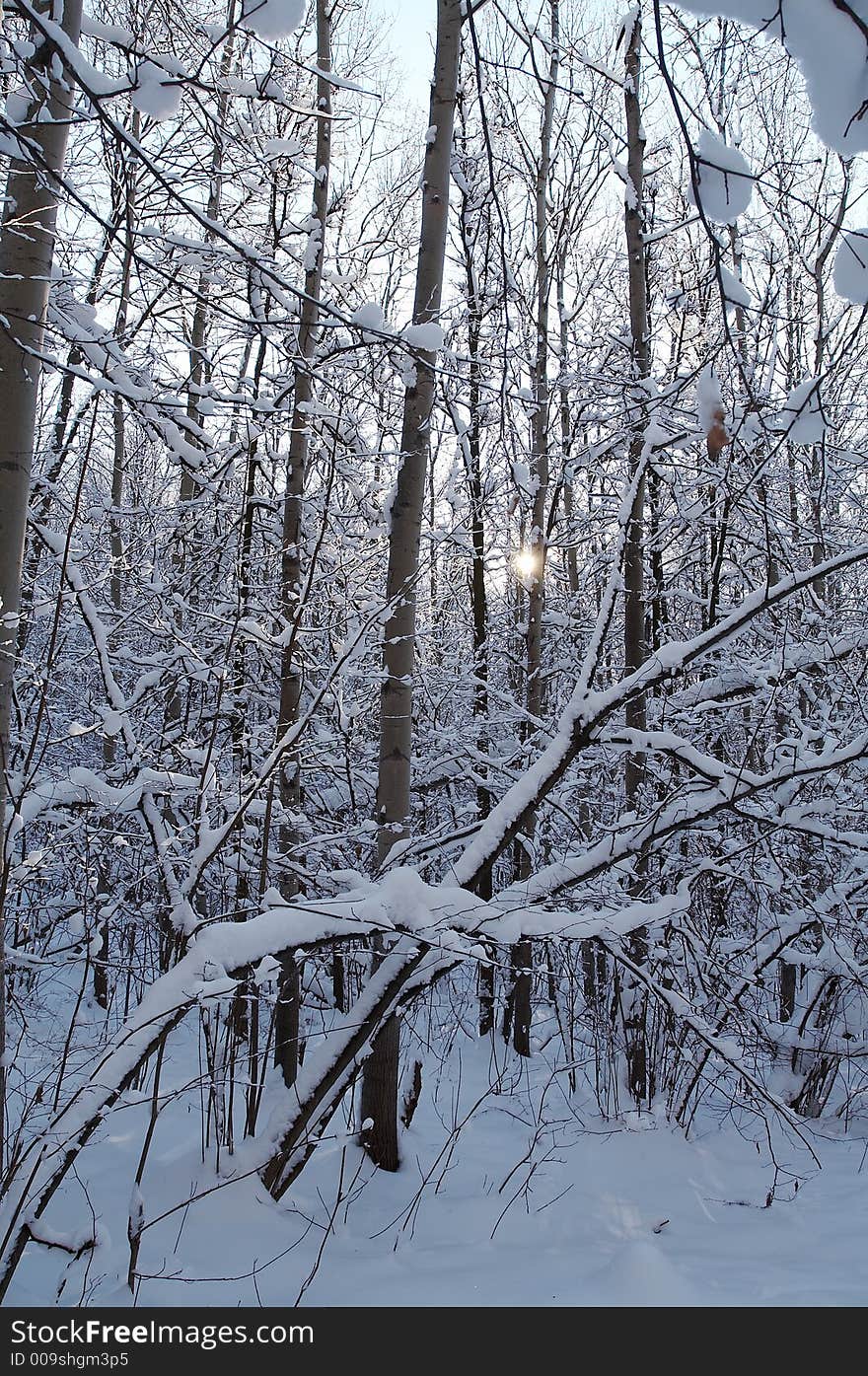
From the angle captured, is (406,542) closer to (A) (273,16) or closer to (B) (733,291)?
(A) (273,16)

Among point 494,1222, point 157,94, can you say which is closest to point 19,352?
point 157,94

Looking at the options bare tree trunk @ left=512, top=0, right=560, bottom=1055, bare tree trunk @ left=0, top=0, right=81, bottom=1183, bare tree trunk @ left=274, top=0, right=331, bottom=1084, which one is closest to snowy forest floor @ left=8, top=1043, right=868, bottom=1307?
bare tree trunk @ left=274, top=0, right=331, bottom=1084

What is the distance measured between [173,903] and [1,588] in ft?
4.36

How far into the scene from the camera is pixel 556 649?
344 inches

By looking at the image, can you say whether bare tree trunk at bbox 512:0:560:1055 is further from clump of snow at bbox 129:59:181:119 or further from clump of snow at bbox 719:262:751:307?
clump of snow at bbox 719:262:751:307

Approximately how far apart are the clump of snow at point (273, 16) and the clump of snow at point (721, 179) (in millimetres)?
993

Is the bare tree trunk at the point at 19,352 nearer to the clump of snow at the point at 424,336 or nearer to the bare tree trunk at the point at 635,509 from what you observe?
the clump of snow at the point at 424,336

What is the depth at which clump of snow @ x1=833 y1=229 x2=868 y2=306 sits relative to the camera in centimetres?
113

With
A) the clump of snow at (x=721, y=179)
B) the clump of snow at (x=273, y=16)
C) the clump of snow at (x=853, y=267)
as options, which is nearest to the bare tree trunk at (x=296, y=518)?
the clump of snow at (x=273, y=16)

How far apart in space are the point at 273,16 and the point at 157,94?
38 centimetres

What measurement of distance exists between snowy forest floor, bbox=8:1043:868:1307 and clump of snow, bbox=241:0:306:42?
108 inches

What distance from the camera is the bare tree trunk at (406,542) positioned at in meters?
4.44

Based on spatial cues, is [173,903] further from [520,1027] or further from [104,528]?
[520,1027]

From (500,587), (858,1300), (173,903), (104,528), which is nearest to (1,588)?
(173,903)
